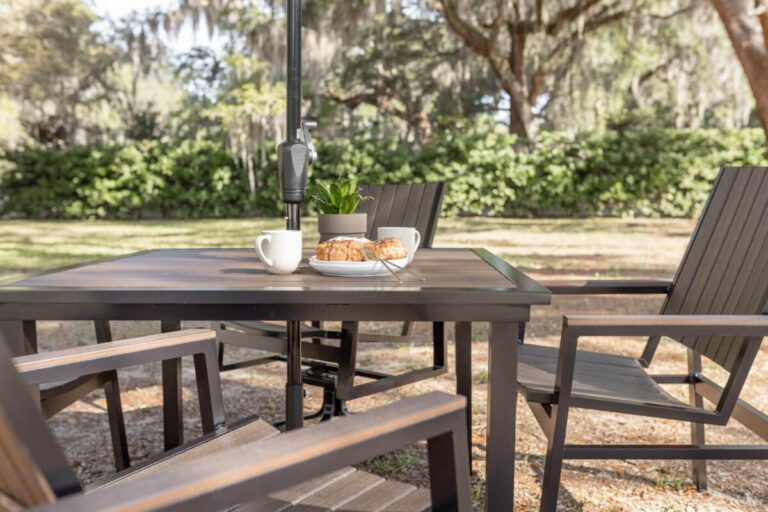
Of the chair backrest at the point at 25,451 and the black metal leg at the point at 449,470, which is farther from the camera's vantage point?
the black metal leg at the point at 449,470

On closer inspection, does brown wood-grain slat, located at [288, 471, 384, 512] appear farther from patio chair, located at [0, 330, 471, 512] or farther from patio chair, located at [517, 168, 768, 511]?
patio chair, located at [517, 168, 768, 511]

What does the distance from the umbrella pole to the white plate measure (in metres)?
0.31

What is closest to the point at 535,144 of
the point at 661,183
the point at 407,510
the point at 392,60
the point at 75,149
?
the point at 661,183

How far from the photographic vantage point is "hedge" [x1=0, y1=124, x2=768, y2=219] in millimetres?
11375

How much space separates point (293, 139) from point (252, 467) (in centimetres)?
114

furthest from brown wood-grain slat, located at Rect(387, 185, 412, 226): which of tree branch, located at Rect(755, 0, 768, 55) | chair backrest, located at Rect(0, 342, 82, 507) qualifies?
tree branch, located at Rect(755, 0, 768, 55)

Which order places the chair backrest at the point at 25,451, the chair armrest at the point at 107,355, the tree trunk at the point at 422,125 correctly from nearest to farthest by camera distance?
the chair backrest at the point at 25,451 → the chair armrest at the point at 107,355 → the tree trunk at the point at 422,125

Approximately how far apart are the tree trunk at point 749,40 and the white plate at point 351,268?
5411 mm

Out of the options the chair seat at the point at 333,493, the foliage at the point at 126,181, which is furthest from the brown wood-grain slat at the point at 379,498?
the foliage at the point at 126,181

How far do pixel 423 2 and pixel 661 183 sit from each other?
532 centimetres

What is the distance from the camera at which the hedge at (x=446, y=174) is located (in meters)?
11.4

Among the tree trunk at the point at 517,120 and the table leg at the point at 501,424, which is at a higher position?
the tree trunk at the point at 517,120

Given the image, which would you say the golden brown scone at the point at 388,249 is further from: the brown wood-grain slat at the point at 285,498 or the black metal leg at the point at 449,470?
the black metal leg at the point at 449,470

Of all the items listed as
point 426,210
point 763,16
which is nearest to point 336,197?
point 426,210
